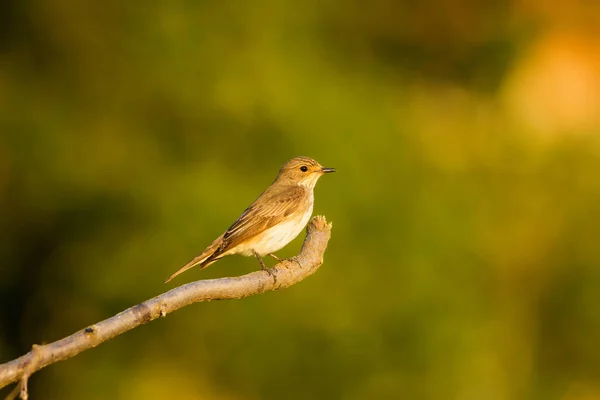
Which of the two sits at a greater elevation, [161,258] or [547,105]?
[547,105]

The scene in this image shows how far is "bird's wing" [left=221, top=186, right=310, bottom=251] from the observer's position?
693 cm

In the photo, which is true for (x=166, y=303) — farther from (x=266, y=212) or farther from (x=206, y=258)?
(x=266, y=212)

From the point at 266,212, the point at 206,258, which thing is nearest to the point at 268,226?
the point at 266,212

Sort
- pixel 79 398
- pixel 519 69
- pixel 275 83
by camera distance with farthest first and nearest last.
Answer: pixel 519 69 → pixel 275 83 → pixel 79 398

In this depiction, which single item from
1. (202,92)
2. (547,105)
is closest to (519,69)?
(547,105)

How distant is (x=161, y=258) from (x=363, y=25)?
5478 millimetres

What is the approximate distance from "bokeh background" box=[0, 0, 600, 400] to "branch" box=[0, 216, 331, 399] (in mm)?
4397

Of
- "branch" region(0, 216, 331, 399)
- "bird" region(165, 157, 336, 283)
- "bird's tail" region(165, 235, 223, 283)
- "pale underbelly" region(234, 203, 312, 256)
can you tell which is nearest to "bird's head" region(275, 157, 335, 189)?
"bird" region(165, 157, 336, 283)

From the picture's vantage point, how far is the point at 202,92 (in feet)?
38.8

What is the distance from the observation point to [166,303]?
12.2 ft

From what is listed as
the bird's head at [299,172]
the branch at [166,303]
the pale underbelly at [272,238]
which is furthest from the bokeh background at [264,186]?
the branch at [166,303]

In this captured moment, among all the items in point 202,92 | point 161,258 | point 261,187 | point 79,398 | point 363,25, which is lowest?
point 79,398

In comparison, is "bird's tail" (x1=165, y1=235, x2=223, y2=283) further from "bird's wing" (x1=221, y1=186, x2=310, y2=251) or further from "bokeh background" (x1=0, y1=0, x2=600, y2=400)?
"bokeh background" (x1=0, y1=0, x2=600, y2=400)

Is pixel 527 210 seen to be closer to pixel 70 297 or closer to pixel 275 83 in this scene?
pixel 275 83
